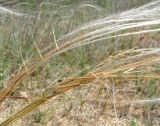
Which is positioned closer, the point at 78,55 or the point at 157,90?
the point at 157,90

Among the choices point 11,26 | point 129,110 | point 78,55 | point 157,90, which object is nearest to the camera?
point 129,110

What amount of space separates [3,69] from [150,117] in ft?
2.25

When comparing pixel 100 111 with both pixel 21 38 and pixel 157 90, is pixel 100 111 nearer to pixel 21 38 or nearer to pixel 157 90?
pixel 157 90

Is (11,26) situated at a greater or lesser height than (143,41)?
greater

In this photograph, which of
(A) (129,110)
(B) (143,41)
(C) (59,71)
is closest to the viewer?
(A) (129,110)

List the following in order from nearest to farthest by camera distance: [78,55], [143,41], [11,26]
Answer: [78,55], [11,26], [143,41]

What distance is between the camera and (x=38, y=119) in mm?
1761

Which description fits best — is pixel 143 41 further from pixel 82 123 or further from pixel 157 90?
pixel 82 123

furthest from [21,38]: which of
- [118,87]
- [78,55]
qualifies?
[118,87]

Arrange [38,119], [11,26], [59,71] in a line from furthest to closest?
[11,26], [59,71], [38,119]

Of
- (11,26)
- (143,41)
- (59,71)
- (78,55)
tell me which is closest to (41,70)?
(59,71)

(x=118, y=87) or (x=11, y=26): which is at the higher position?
(x=11, y=26)

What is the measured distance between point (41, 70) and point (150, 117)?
23.4 inches

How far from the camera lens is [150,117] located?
1.87 meters
